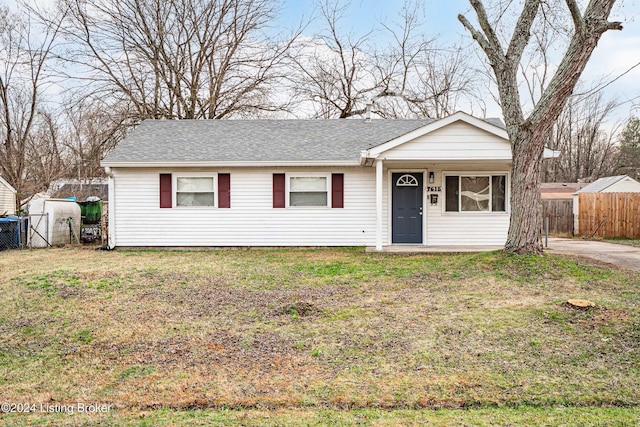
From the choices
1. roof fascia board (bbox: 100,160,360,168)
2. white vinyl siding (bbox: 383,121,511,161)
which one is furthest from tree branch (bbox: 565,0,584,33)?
roof fascia board (bbox: 100,160,360,168)

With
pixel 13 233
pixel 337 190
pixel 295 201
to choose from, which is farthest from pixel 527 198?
pixel 13 233

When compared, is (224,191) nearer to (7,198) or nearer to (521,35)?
(521,35)

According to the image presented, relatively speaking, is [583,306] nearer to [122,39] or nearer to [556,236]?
[556,236]

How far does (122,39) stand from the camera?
19.9 m

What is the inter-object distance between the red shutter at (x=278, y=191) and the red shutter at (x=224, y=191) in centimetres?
123

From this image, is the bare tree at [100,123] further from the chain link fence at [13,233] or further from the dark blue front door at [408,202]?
the dark blue front door at [408,202]

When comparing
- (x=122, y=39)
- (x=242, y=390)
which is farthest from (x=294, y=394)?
(x=122, y=39)

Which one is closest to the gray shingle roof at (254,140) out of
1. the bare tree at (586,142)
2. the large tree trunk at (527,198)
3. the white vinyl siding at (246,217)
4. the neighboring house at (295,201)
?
the neighboring house at (295,201)

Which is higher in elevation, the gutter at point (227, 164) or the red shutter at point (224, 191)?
the gutter at point (227, 164)

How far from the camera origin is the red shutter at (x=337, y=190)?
1213 cm

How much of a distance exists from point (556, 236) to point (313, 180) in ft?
37.5

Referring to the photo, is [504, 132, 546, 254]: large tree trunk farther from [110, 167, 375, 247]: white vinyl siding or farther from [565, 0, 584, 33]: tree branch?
[110, 167, 375, 247]: white vinyl siding

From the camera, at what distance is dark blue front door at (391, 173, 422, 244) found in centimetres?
1214

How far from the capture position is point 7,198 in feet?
63.4
